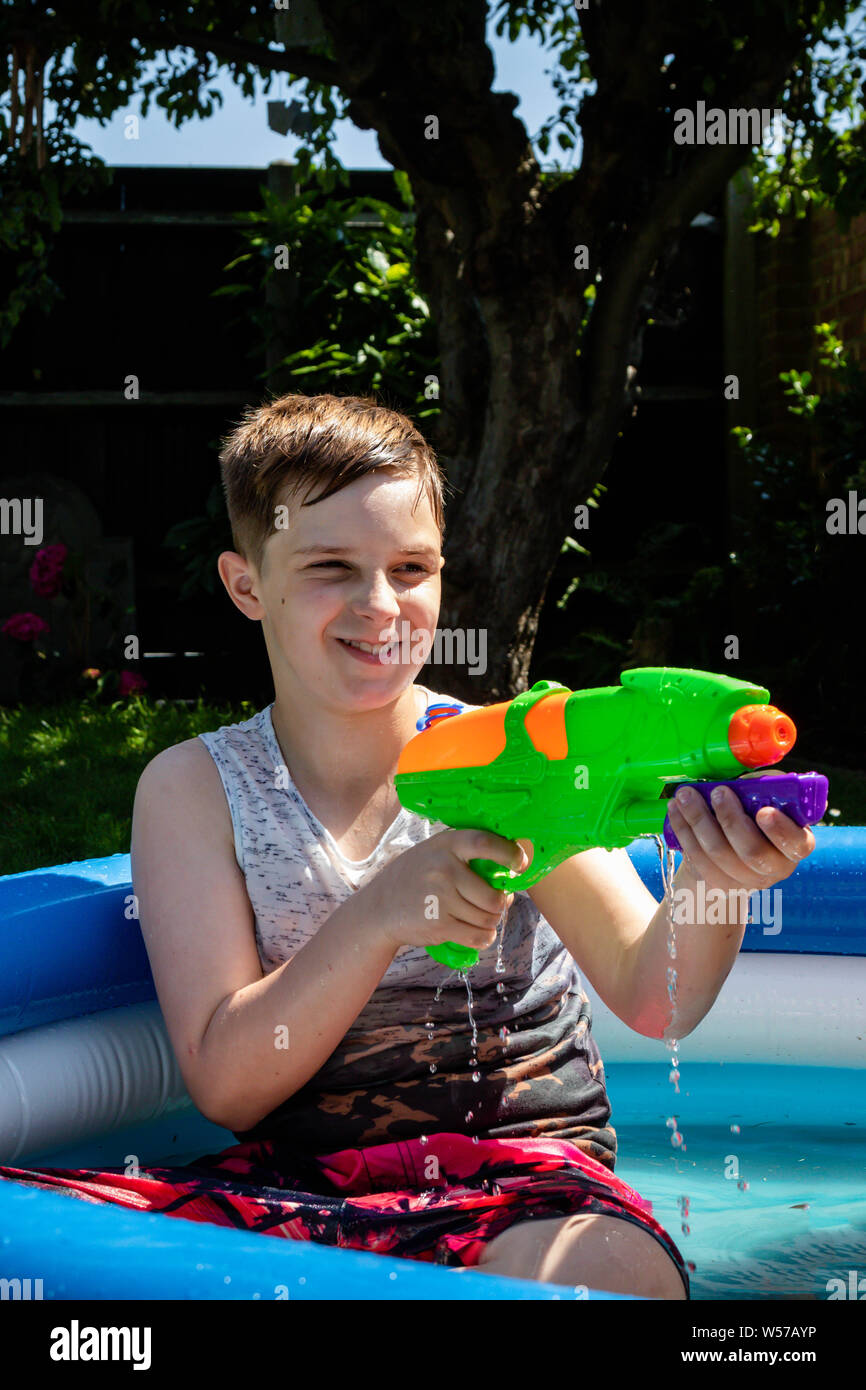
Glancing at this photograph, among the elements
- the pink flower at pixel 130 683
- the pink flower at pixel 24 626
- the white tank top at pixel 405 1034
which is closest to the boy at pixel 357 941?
the white tank top at pixel 405 1034

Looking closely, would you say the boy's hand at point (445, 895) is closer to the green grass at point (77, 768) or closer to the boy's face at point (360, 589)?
the boy's face at point (360, 589)

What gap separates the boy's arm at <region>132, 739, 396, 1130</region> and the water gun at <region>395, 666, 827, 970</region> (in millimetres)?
122

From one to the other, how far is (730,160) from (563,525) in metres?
1.28

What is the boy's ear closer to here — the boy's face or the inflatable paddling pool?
the boy's face

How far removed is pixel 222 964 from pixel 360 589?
1.66 feet

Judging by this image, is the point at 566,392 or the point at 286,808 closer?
the point at 286,808

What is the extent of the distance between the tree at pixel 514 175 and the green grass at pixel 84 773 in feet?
3.96

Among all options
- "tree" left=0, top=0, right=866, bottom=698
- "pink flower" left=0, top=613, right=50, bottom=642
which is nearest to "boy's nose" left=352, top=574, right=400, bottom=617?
"tree" left=0, top=0, right=866, bottom=698

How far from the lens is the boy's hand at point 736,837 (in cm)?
124

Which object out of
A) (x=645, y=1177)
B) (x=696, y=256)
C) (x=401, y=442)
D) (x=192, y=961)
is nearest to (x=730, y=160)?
(x=696, y=256)

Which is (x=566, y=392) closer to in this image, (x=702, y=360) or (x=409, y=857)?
(x=702, y=360)

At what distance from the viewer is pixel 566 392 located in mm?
4574

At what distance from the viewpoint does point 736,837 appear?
4.10ft

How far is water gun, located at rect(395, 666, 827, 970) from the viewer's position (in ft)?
4.02
